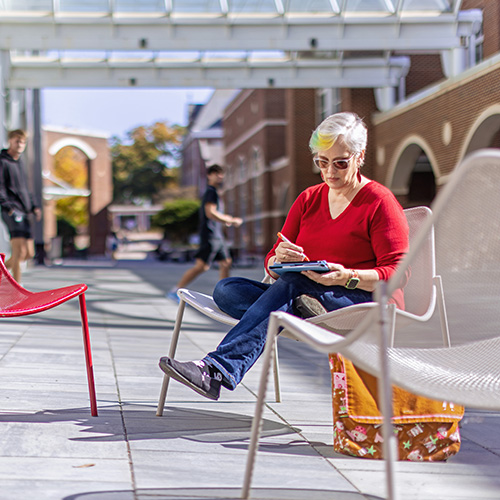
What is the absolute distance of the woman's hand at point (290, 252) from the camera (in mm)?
3549

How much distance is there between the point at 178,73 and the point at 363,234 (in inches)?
666

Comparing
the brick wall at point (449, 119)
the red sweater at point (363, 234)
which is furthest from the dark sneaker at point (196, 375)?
the brick wall at point (449, 119)

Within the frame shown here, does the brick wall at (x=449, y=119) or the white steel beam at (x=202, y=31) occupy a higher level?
the white steel beam at (x=202, y=31)

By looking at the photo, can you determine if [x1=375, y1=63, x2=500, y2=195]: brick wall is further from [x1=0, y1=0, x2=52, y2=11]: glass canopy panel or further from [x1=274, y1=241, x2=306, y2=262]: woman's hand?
[x1=274, y1=241, x2=306, y2=262]: woman's hand

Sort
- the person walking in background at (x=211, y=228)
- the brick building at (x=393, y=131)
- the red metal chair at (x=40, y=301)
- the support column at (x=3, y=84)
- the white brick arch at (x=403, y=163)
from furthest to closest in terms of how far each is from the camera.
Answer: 1. the white brick arch at (x=403, y=163)
2. the brick building at (x=393, y=131)
3. the support column at (x=3, y=84)
4. the person walking in background at (x=211, y=228)
5. the red metal chair at (x=40, y=301)

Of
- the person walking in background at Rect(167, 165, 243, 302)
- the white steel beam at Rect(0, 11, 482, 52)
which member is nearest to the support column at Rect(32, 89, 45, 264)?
the white steel beam at Rect(0, 11, 482, 52)

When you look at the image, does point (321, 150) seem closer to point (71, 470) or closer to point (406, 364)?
point (406, 364)

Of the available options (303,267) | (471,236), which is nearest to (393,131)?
(303,267)

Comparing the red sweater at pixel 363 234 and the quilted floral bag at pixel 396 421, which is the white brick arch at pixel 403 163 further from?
the quilted floral bag at pixel 396 421

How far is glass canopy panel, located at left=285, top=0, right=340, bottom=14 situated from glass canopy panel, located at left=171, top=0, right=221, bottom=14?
1364 mm

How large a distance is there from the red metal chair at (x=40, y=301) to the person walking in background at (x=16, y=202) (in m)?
4.72

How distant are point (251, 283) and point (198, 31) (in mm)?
12831

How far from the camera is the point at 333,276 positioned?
11.3 ft

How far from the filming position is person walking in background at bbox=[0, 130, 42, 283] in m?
9.06
